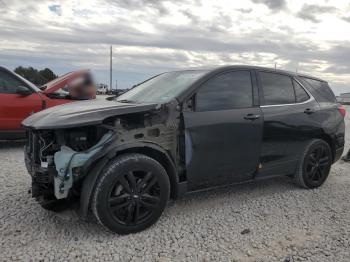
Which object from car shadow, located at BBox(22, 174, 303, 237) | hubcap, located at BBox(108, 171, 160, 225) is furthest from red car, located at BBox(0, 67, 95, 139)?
hubcap, located at BBox(108, 171, 160, 225)

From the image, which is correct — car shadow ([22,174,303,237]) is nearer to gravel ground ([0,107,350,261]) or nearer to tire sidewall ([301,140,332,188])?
gravel ground ([0,107,350,261])

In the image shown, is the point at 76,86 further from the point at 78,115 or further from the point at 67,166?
the point at 67,166

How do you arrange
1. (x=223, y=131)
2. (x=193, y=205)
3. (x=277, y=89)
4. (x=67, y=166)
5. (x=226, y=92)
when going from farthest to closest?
(x=277, y=89), (x=193, y=205), (x=226, y=92), (x=223, y=131), (x=67, y=166)

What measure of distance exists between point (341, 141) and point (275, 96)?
1564 millimetres

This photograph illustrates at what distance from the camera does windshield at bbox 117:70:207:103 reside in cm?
437

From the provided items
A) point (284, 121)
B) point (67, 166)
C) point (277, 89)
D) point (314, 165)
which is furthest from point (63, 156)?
point (314, 165)

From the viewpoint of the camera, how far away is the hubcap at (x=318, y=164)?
5500 millimetres

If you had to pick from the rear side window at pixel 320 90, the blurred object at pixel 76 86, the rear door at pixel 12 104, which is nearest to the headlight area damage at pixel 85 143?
Answer: the rear side window at pixel 320 90

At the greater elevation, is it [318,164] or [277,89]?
[277,89]

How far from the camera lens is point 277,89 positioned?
5176mm

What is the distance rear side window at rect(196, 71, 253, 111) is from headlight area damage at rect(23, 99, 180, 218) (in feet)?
1.49

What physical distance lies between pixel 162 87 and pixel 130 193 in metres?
1.48

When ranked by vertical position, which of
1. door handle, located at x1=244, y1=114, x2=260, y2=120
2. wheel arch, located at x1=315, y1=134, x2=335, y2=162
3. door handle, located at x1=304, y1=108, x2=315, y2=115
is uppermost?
door handle, located at x1=304, y1=108, x2=315, y2=115

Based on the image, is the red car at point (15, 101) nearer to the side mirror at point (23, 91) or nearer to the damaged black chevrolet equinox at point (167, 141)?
the side mirror at point (23, 91)
